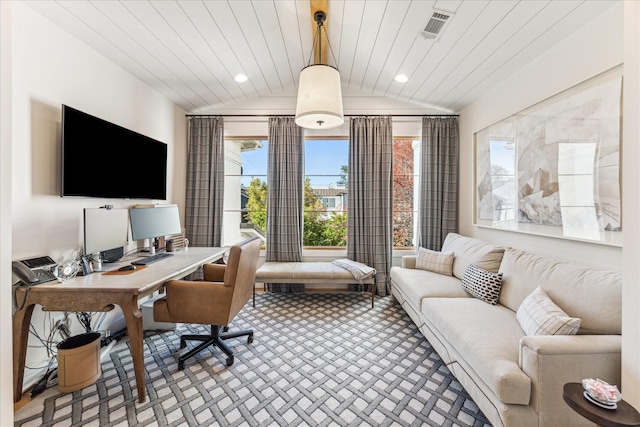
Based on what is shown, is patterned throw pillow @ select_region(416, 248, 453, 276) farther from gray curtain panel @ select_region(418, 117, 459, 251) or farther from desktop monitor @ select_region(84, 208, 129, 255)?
desktop monitor @ select_region(84, 208, 129, 255)

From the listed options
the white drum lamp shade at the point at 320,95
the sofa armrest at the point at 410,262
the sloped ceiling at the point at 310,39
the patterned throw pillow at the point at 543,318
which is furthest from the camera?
the sofa armrest at the point at 410,262

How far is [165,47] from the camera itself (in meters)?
2.52

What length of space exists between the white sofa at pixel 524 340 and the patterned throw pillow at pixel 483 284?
1.9 inches

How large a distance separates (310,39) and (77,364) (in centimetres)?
348

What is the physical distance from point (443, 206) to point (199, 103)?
12.2 feet

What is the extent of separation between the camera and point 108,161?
96.4 inches

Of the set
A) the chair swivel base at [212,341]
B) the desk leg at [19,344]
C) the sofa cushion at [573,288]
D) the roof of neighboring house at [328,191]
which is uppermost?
the roof of neighboring house at [328,191]

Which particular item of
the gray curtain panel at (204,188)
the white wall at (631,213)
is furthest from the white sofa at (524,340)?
the gray curtain panel at (204,188)

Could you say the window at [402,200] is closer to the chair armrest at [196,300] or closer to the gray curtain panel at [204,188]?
the gray curtain panel at [204,188]

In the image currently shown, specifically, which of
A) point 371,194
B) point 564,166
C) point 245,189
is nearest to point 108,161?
point 245,189

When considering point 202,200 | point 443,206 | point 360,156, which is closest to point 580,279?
point 443,206

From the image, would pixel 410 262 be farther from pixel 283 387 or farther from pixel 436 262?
pixel 283 387

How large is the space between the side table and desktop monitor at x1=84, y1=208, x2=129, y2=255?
2.99m

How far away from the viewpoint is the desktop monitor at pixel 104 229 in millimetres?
2088
